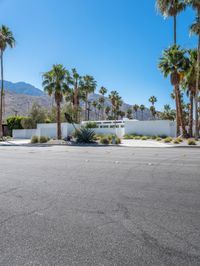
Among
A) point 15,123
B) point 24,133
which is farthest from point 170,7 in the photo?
point 15,123

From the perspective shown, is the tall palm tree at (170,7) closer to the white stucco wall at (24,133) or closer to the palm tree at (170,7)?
the palm tree at (170,7)

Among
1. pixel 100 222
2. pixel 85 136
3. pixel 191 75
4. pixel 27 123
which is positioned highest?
pixel 191 75

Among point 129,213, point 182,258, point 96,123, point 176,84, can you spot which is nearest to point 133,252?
point 182,258

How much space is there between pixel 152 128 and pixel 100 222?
43.8 m

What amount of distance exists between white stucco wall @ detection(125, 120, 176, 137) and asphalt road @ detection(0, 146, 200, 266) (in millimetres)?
38825

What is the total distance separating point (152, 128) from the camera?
1890 inches

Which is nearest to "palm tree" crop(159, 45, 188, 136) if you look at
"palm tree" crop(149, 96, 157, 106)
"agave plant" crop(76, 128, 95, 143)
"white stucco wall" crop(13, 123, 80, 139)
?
"agave plant" crop(76, 128, 95, 143)

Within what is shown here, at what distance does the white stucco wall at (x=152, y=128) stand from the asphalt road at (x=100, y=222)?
3883 centimetres

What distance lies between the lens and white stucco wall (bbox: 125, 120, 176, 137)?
4709 centimetres

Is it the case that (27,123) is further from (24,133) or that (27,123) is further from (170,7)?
(170,7)

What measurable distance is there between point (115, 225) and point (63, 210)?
52.3 inches

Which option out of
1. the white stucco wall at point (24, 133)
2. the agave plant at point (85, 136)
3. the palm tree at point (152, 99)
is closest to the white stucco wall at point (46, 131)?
the white stucco wall at point (24, 133)

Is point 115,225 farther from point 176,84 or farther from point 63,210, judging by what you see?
point 176,84

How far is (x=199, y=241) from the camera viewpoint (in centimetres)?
422
